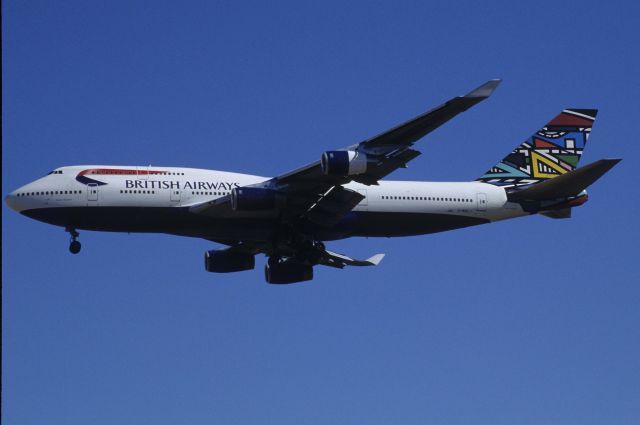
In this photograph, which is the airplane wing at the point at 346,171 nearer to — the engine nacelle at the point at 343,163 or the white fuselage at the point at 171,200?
the engine nacelle at the point at 343,163

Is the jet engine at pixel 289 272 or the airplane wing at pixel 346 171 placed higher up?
the airplane wing at pixel 346 171

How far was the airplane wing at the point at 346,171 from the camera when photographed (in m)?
33.6

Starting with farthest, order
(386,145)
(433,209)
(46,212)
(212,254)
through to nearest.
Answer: (212,254) < (433,209) < (46,212) < (386,145)

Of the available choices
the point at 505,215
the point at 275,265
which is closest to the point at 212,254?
the point at 275,265

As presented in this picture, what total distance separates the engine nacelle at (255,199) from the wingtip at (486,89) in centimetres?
982

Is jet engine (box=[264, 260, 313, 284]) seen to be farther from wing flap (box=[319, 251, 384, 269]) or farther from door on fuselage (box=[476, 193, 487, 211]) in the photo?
door on fuselage (box=[476, 193, 487, 211])

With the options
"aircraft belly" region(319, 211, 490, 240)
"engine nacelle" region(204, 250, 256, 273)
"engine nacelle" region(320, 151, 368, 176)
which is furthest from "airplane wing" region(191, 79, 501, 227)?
"engine nacelle" region(204, 250, 256, 273)

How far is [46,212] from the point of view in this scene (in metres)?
39.3

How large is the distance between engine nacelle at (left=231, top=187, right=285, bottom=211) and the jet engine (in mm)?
5239

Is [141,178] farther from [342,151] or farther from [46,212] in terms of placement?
[342,151]

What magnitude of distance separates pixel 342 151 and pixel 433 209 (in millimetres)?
8122

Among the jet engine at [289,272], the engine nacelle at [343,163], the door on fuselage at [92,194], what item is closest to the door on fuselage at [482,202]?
the jet engine at [289,272]

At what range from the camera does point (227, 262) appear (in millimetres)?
45625

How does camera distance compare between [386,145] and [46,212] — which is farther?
[46,212]
